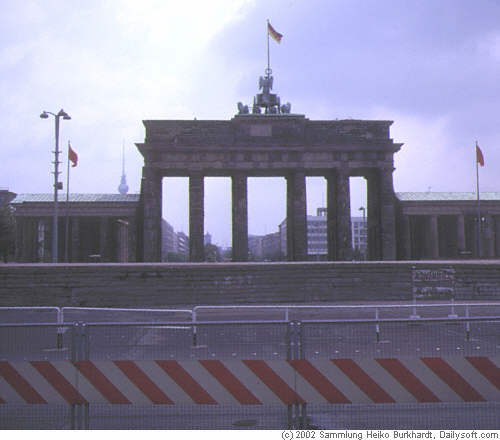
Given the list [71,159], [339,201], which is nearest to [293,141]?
[339,201]

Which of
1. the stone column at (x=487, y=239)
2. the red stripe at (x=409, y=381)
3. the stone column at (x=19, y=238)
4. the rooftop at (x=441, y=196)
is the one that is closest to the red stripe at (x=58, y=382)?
the red stripe at (x=409, y=381)

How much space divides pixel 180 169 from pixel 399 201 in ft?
79.0

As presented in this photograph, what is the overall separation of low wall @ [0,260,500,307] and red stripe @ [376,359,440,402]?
20.5 m

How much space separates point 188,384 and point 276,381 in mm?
1039

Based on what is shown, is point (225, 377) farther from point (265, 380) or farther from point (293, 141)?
point (293, 141)

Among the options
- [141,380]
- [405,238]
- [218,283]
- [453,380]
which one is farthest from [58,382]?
[405,238]

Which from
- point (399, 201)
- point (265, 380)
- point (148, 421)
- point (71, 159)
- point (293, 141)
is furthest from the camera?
Answer: point (399, 201)

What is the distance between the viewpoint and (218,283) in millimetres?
26750

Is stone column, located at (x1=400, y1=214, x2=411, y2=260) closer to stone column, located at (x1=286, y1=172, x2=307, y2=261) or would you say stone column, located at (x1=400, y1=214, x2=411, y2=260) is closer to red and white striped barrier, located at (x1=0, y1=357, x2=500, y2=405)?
stone column, located at (x1=286, y1=172, x2=307, y2=261)

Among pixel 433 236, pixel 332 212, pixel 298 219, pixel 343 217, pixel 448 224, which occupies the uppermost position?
pixel 332 212

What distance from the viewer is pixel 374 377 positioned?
6.13 m

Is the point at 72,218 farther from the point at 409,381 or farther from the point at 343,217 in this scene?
the point at 409,381

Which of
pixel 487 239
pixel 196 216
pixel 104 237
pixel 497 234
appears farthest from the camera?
pixel 497 234

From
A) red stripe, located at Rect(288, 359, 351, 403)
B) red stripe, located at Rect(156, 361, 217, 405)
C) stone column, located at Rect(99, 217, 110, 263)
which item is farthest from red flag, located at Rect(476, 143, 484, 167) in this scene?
red stripe, located at Rect(156, 361, 217, 405)
